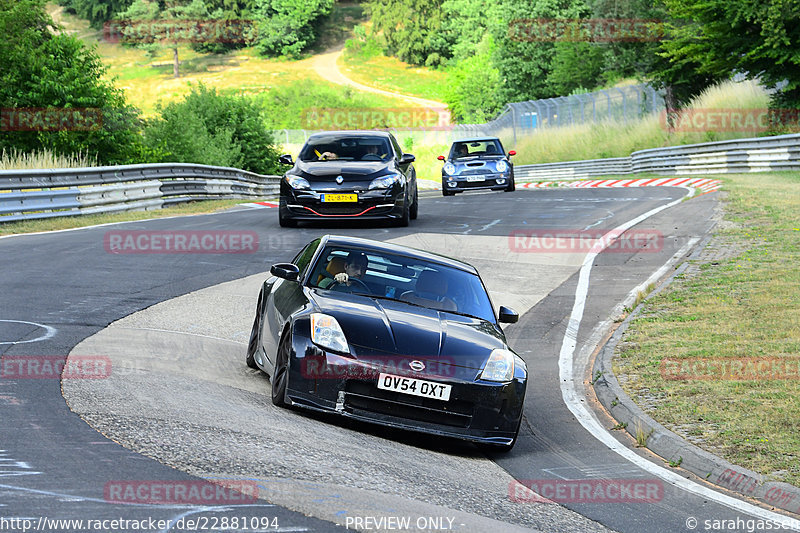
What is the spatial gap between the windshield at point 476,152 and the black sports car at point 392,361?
23429 millimetres

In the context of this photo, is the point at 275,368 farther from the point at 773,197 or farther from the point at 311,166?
the point at 773,197

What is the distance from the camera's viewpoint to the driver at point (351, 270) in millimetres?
7906

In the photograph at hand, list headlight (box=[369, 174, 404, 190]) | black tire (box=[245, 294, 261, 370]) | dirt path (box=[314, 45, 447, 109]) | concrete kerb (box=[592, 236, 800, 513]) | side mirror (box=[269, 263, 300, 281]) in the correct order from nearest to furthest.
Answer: concrete kerb (box=[592, 236, 800, 513]) < side mirror (box=[269, 263, 300, 281]) < black tire (box=[245, 294, 261, 370]) < headlight (box=[369, 174, 404, 190]) < dirt path (box=[314, 45, 447, 109])

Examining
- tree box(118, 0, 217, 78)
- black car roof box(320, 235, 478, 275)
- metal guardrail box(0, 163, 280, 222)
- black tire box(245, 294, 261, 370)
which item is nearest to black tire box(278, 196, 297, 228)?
metal guardrail box(0, 163, 280, 222)

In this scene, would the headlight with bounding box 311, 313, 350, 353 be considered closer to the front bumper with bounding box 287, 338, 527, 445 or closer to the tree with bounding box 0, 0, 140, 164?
the front bumper with bounding box 287, 338, 527, 445

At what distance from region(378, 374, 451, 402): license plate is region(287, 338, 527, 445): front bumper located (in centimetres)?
3

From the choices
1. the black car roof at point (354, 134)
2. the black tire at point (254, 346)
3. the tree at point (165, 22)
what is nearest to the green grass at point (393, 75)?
the tree at point (165, 22)

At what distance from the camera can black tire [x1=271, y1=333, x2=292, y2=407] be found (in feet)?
22.8

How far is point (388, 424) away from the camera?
21.9 ft

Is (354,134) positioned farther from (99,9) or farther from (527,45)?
(99,9)

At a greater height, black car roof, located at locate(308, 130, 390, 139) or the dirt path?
the dirt path

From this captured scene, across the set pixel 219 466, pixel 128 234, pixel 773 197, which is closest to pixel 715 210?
pixel 773 197

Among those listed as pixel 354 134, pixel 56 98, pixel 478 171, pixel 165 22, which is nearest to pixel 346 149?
pixel 354 134

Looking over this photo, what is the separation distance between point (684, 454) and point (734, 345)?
122 inches
